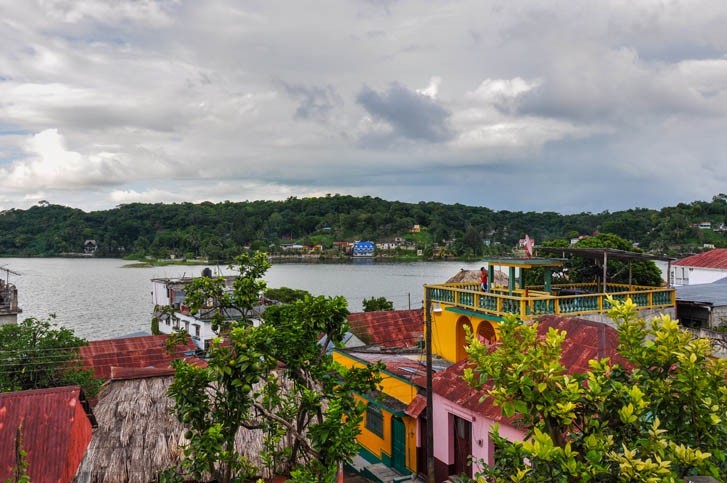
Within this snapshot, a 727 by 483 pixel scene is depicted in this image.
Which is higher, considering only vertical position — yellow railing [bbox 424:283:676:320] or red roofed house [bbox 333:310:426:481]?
yellow railing [bbox 424:283:676:320]

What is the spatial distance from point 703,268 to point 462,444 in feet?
94.7

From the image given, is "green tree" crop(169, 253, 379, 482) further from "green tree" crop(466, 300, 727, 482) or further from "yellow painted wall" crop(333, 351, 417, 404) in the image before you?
"yellow painted wall" crop(333, 351, 417, 404)

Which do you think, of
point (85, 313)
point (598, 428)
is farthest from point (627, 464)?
point (85, 313)

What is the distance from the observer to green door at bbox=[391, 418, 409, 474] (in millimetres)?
12538

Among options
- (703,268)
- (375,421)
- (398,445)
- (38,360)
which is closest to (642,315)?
(398,445)

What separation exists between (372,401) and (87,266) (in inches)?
Answer: 4481

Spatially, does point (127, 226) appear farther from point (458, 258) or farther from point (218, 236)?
point (458, 258)

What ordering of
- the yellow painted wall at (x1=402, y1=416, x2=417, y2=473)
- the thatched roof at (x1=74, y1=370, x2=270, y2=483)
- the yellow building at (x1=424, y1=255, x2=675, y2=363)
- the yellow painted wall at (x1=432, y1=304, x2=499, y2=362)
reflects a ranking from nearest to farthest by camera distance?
the thatched roof at (x1=74, y1=370, x2=270, y2=483) → the yellow painted wall at (x1=402, y1=416, x2=417, y2=473) → the yellow building at (x1=424, y1=255, x2=675, y2=363) → the yellow painted wall at (x1=432, y1=304, x2=499, y2=362)

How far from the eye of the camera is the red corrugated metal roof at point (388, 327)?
68.2ft

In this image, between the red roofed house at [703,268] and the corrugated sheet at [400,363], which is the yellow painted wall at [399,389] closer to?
the corrugated sheet at [400,363]

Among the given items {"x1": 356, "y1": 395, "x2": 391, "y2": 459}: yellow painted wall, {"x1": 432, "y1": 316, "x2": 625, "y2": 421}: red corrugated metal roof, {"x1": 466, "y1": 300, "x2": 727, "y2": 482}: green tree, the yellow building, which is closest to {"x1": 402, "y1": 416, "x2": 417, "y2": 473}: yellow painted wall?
{"x1": 356, "y1": 395, "x2": 391, "y2": 459}: yellow painted wall

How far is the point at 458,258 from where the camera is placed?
108688 millimetres

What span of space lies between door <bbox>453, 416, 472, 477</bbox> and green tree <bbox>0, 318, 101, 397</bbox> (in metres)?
10.7

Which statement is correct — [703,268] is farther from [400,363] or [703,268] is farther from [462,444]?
[462,444]
